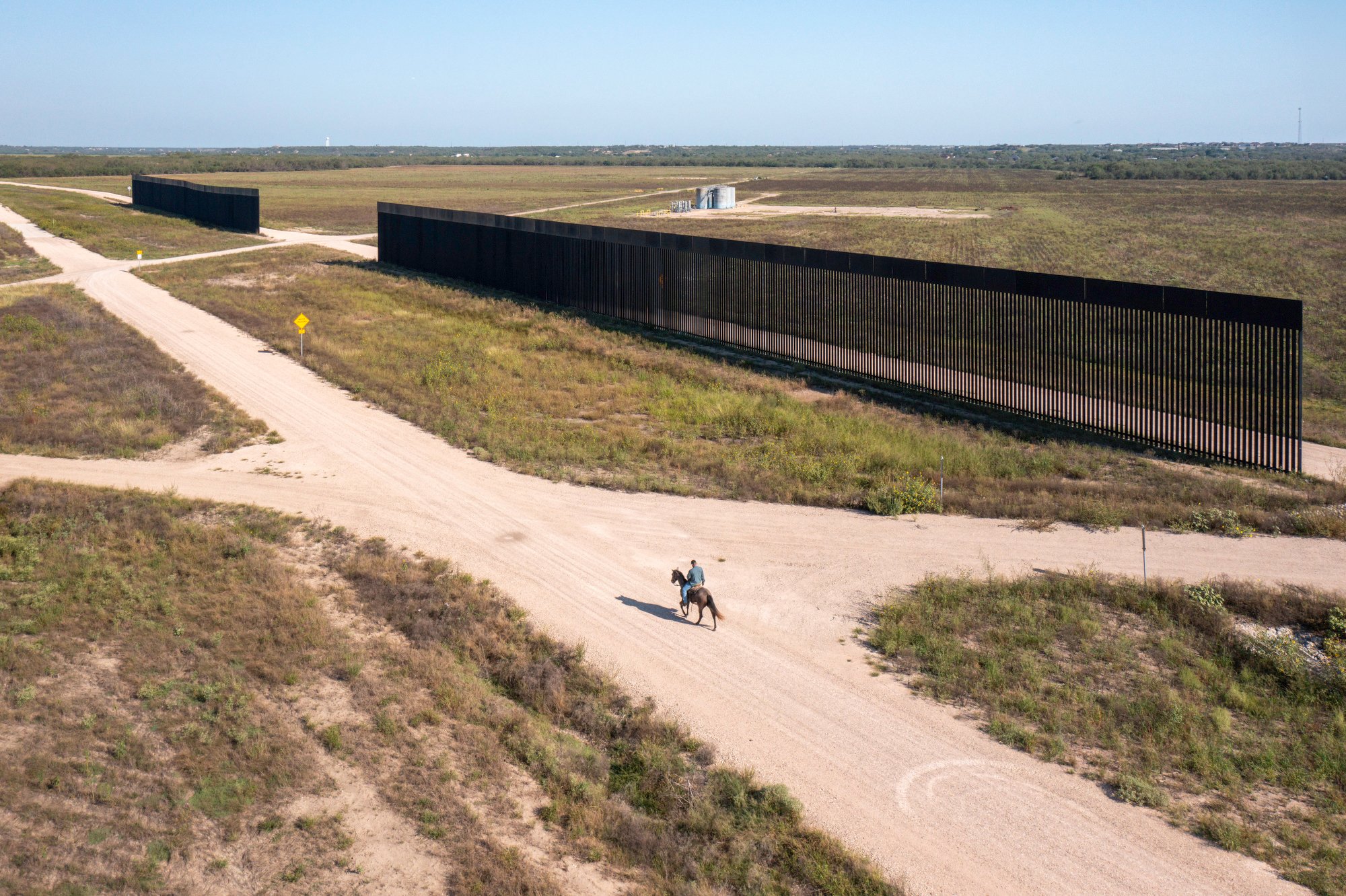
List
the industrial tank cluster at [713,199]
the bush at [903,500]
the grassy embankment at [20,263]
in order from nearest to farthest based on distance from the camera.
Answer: the bush at [903,500] → the grassy embankment at [20,263] → the industrial tank cluster at [713,199]

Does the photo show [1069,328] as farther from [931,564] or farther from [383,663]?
[383,663]

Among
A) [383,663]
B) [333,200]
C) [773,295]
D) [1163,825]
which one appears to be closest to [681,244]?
[773,295]

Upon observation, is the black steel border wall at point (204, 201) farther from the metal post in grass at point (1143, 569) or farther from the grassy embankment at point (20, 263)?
the metal post in grass at point (1143, 569)

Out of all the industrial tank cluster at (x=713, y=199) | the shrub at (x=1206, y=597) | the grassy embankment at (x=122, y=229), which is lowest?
the shrub at (x=1206, y=597)

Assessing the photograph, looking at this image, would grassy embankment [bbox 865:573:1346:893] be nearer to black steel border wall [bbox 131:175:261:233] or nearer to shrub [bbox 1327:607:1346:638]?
shrub [bbox 1327:607:1346:638]

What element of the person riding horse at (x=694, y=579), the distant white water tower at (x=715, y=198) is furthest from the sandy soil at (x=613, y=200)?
the person riding horse at (x=694, y=579)

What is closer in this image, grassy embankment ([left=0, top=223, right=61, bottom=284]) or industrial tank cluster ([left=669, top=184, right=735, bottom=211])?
grassy embankment ([left=0, top=223, right=61, bottom=284])

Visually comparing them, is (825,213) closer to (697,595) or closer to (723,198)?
(723,198)

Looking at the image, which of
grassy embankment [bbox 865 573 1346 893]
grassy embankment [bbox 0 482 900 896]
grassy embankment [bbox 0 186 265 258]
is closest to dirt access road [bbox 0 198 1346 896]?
grassy embankment [bbox 865 573 1346 893]
